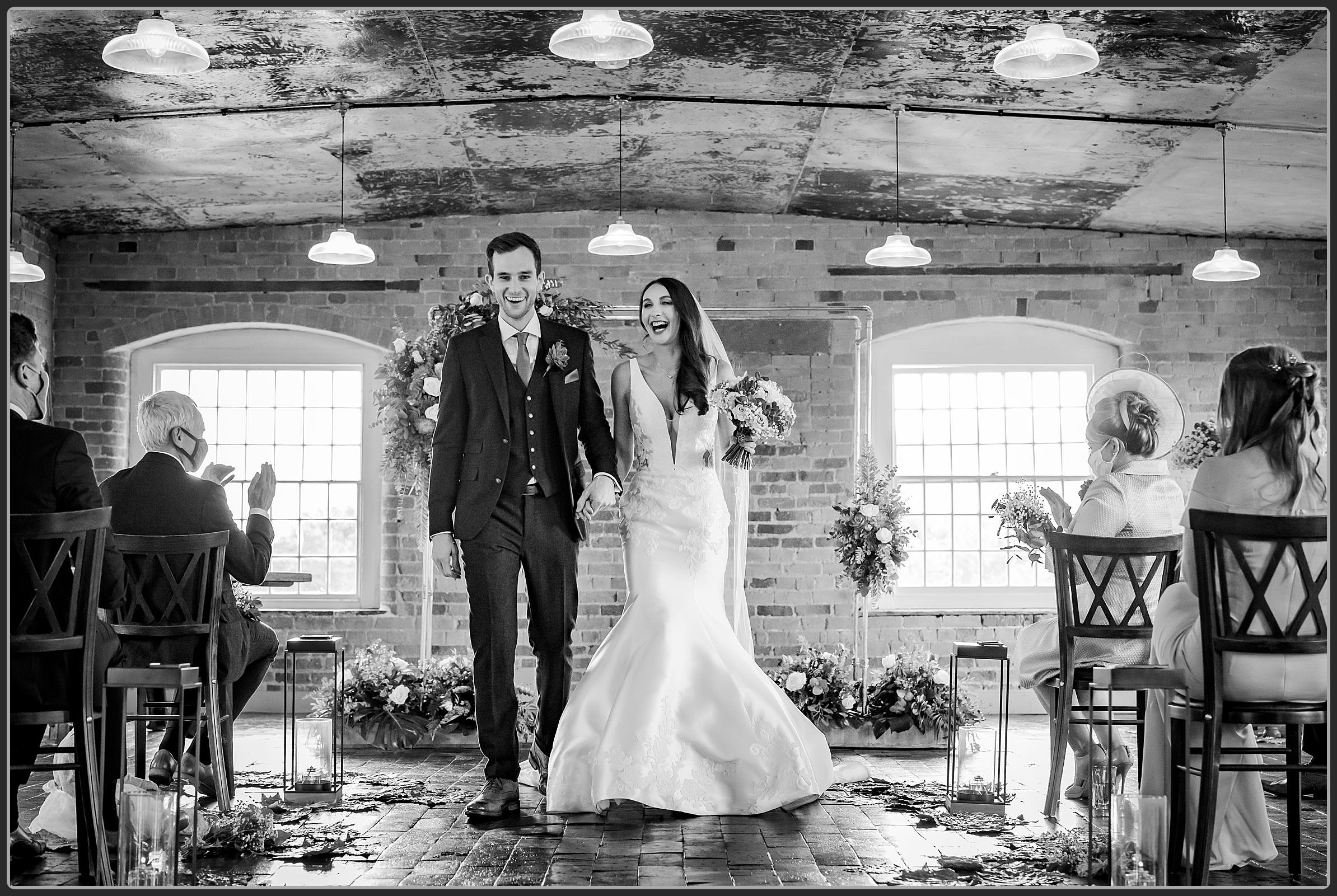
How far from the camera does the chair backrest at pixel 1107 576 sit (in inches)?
206

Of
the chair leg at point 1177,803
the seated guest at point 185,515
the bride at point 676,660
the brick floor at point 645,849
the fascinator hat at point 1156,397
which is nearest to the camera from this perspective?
the chair leg at point 1177,803

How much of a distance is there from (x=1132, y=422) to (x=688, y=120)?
3.98 m

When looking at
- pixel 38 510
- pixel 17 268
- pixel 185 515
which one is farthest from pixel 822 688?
pixel 17 268

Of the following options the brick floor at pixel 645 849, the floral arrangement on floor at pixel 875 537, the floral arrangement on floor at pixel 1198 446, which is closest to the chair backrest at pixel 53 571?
the brick floor at pixel 645 849

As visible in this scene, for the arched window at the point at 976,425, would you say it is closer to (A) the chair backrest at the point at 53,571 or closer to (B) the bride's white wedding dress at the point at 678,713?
(B) the bride's white wedding dress at the point at 678,713

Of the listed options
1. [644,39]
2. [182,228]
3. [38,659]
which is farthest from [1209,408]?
[38,659]

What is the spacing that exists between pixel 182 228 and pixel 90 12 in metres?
4.63

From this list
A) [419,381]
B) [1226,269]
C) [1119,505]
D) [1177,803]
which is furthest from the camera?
[1226,269]

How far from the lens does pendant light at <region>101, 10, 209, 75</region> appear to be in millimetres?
5355

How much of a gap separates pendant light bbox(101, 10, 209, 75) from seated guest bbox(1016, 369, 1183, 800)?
13.9 ft

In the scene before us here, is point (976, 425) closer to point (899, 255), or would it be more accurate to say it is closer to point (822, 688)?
point (899, 255)

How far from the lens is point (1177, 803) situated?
420 centimetres

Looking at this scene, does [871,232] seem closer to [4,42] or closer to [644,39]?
[644,39]

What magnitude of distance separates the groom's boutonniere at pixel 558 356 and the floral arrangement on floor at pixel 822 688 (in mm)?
3322
